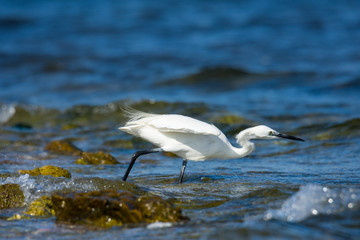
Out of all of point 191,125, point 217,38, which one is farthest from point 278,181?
point 217,38

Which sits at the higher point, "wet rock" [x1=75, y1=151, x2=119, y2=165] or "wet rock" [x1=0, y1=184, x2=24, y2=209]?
"wet rock" [x1=75, y1=151, x2=119, y2=165]

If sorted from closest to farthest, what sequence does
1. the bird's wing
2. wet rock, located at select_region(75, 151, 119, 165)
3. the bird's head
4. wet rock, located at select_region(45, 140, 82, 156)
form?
the bird's wing, the bird's head, wet rock, located at select_region(75, 151, 119, 165), wet rock, located at select_region(45, 140, 82, 156)

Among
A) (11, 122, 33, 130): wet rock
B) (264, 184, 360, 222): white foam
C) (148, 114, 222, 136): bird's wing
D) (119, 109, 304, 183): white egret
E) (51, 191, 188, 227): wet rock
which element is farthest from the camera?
(11, 122, 33, 130): wet rock

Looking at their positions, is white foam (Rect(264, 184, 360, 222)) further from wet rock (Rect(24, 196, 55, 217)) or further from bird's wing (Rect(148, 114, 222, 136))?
wet rock (Rect(24, 196, 55, 217))

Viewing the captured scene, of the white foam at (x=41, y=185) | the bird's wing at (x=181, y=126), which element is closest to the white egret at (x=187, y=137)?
the bird's wing at (x=181, y=126)

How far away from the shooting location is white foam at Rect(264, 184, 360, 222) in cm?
394

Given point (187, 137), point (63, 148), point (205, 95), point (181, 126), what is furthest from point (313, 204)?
point (205, 95)

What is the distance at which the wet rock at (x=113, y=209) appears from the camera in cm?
407

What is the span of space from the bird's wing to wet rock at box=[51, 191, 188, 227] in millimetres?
1239

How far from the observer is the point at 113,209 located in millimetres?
4094

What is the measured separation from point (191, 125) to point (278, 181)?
3.60 ft

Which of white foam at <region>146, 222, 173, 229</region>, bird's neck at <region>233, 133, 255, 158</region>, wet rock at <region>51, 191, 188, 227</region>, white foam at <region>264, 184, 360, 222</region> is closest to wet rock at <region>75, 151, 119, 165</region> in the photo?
bird's neck at <region>233, 133, 255, 158</region>

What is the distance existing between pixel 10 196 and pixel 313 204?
2750mm

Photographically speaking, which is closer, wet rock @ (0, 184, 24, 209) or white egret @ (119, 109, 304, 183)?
wet rock @ (0, 184, 24, 209)
